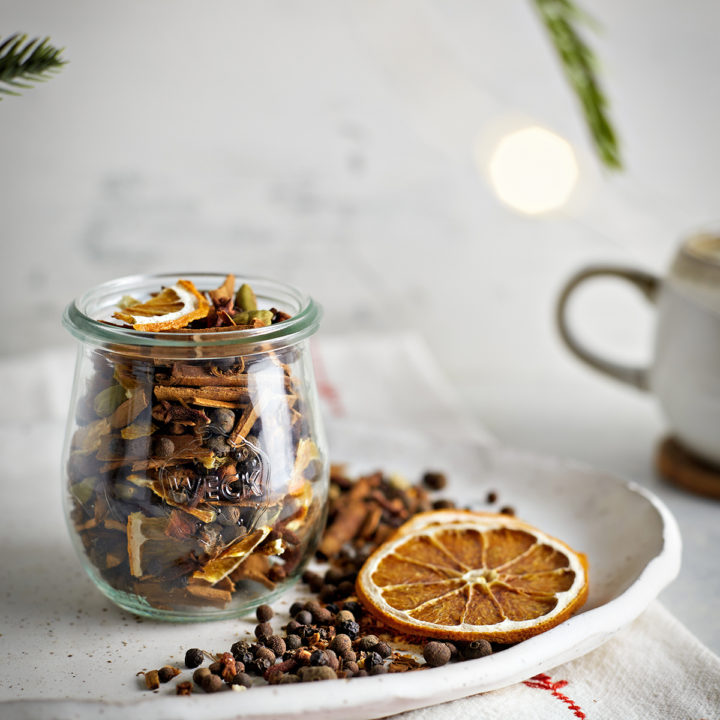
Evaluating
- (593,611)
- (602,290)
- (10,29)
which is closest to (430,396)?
(602,290)

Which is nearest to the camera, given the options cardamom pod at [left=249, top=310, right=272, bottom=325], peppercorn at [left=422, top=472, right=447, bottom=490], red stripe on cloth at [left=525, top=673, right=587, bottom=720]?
red stripe on cloth at [left=525, top=673, right=587, bottom=720]

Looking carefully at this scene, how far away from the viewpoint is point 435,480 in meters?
1.23

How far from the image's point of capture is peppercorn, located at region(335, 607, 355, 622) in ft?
2.92

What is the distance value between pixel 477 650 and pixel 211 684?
0.85ft

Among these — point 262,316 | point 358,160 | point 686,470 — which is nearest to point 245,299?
point 262,316

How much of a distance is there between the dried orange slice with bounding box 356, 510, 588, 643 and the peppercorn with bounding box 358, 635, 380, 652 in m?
0.03

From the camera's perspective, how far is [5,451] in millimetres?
1282

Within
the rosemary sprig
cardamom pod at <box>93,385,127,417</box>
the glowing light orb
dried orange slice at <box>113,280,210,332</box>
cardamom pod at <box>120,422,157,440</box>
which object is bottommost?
cardamom pod at <box>120,422,157,440</box>

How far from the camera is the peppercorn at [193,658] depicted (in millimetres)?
810

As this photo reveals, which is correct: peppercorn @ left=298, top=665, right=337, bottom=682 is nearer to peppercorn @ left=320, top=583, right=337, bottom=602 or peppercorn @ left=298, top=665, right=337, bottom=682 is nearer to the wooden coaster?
peppercorn @ left=320, top=583, right=337, bottom=602

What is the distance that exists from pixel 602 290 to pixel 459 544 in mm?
1336

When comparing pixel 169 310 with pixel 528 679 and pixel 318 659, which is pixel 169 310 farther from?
pixel 528 679

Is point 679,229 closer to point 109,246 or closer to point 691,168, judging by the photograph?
point 691,168

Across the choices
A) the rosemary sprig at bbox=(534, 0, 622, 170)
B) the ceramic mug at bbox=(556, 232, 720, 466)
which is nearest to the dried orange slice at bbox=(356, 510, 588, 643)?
the ceramic mug at bbox=(556, 232, 720, 466)
